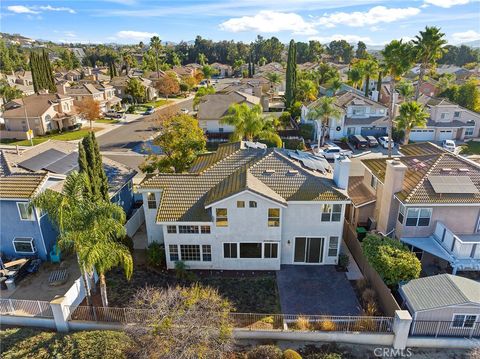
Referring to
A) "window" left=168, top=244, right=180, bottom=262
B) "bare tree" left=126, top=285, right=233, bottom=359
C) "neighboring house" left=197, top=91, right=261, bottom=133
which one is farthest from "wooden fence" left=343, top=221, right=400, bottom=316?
"neighboring house" left=197, top=91, right=261, bottom=133

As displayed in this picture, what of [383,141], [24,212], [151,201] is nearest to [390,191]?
[151,201]

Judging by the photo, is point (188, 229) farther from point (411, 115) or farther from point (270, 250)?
point (411, 115)

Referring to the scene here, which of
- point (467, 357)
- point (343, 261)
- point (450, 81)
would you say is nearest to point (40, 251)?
point (343, 261)

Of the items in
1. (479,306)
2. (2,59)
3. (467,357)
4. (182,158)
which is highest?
(2,59)

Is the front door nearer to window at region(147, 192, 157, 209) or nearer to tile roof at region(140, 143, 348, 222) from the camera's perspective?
tile roof at region(140, 143, 348, 222)

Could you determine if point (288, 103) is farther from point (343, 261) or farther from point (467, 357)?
point (467, 357)

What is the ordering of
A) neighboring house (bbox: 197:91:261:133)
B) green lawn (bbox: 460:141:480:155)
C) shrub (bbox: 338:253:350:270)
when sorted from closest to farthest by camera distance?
shrub (bbox: 338:253:350:270) → green lawn (bbox: 460:141:480:155) → neighboring house (bbox: 197:91:261:133)
